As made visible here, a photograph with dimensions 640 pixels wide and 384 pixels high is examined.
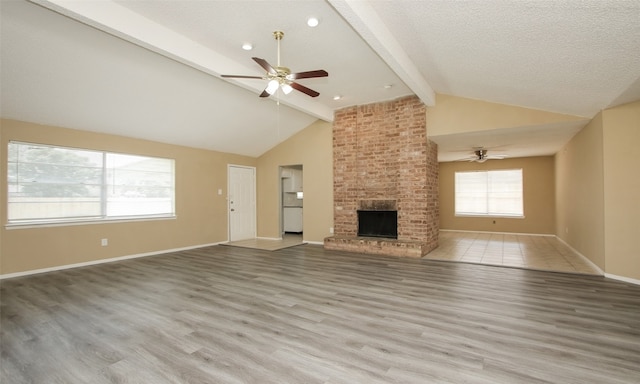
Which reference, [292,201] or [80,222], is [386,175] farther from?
[80,222]

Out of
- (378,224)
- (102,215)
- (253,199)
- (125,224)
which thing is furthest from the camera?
(253,199)

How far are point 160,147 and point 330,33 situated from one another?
4434 millimetres

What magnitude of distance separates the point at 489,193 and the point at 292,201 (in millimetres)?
6072

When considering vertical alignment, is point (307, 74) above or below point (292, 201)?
above

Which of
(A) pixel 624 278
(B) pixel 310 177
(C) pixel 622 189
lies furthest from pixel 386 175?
(A) pixel 624 278

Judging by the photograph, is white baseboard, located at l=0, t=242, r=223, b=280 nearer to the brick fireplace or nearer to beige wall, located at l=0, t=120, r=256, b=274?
beige wall, located at l=0, t=120, r=256, b=274

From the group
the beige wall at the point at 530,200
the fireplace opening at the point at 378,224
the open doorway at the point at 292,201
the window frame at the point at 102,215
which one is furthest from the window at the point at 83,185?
the beige wall at the point at 530,200

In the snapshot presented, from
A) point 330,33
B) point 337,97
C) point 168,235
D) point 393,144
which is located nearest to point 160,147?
point 168,235

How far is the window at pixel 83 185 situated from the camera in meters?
4.44

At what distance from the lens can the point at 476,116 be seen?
17.0 feet

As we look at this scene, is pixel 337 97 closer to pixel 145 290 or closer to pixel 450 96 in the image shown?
pixel 450 96

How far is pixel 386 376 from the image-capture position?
1.86 meters

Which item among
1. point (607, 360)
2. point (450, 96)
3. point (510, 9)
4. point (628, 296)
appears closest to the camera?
point (607, 360)

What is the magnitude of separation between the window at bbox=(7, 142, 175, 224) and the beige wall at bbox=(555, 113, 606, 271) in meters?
7.60
